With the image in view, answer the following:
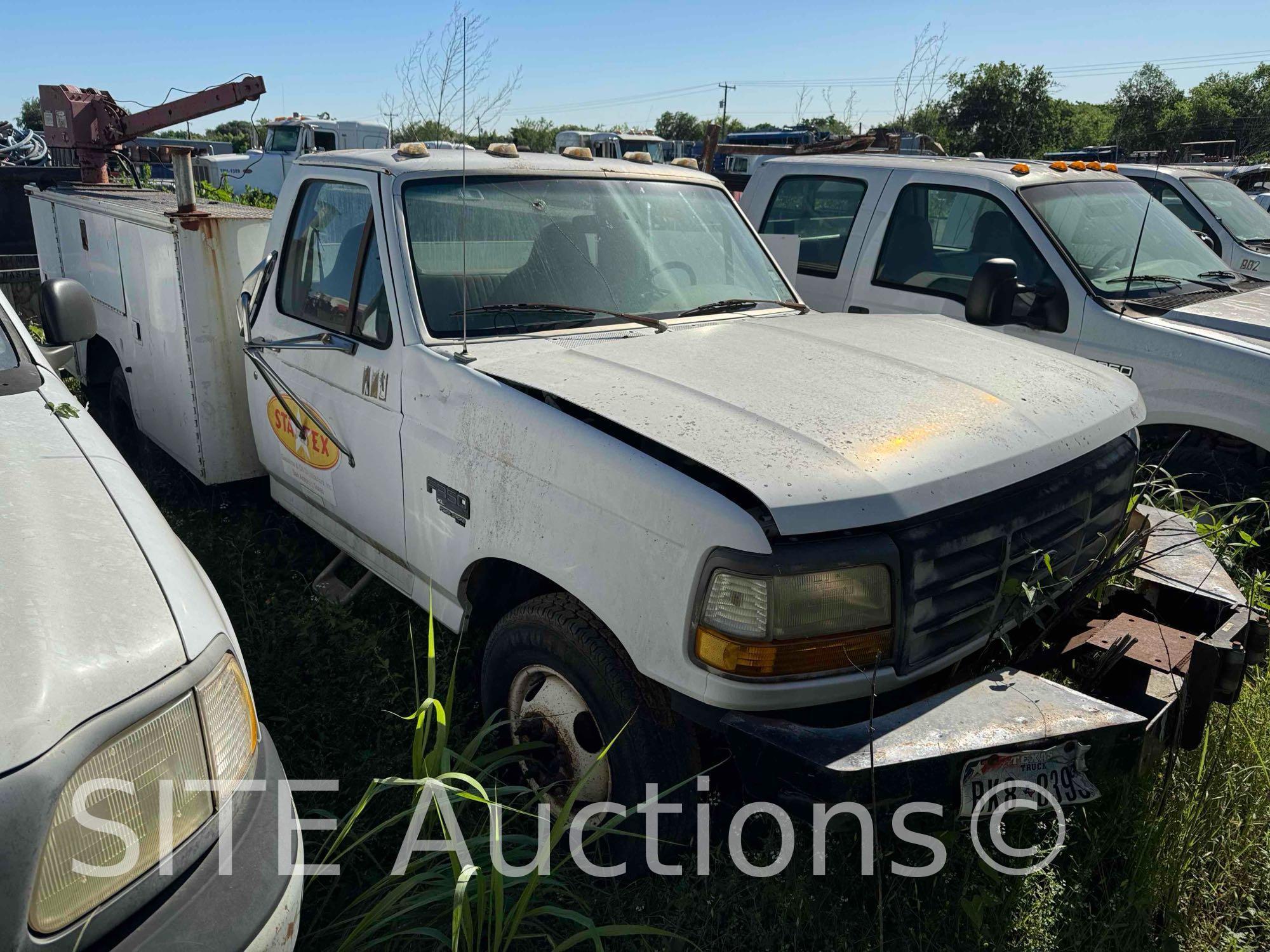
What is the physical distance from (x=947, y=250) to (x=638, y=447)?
3689mm

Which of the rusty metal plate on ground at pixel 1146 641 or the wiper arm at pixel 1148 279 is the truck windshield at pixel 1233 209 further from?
the rusty metal plate on ground at pixel 1146 641

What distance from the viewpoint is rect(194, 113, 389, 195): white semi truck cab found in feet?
64.1

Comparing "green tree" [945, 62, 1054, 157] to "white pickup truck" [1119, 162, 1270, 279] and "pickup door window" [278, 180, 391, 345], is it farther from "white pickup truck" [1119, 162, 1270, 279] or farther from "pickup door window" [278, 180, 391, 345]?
"pickup door window" [278, 180, 391, 345]

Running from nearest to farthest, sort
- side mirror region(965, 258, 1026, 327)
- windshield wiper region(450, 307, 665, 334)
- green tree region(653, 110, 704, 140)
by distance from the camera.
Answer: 1. windshield wiper region(450, 307, 665, 334)
2. side mirror region(965, 258, 1026, 327)
3. green tree region(653, 110, 704, 140)

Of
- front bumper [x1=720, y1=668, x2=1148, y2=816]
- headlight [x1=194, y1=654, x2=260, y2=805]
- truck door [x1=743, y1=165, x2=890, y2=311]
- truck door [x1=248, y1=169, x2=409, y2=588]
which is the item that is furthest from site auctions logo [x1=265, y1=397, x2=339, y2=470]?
truck door [x1=743, y1=165, x2=890, y2=311]

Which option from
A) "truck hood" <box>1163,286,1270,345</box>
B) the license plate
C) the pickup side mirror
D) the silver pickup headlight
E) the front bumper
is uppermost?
the pickup side mirror

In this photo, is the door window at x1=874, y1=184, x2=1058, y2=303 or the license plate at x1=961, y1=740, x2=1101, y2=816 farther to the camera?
the door window at x1=874, y1=184, x2=1058, y2=303

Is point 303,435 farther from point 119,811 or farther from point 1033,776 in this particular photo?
point 1033,776

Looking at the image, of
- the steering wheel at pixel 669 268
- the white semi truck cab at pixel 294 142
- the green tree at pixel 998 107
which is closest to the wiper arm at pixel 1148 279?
the steering wheel at pixel 669 268

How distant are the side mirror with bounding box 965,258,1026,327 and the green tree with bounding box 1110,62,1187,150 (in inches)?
1477

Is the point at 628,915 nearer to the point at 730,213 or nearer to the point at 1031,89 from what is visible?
the point at 730,213

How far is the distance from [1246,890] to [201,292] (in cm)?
447

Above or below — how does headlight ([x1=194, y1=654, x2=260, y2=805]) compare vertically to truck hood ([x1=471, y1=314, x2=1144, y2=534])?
below

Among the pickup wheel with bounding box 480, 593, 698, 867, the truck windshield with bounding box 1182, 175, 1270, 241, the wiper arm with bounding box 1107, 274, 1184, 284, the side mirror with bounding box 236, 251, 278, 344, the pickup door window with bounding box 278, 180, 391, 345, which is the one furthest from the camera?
the truck windshield with bounding box 1182, 175, 1270, 241
